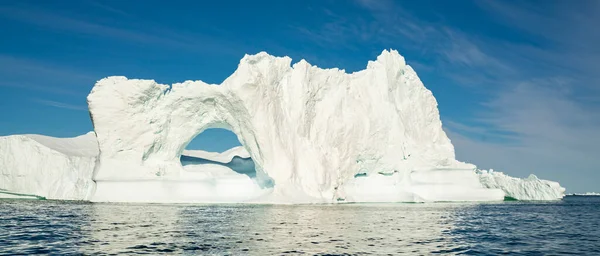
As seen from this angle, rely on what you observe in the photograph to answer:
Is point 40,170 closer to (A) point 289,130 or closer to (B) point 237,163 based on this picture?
(B) point 237,163

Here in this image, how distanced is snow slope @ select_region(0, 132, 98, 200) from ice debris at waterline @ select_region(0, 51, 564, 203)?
0.08 meters

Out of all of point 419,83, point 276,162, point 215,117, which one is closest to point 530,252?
point 276,162

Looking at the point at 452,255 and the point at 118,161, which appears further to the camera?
the point at 118,161

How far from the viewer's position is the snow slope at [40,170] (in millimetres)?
41750

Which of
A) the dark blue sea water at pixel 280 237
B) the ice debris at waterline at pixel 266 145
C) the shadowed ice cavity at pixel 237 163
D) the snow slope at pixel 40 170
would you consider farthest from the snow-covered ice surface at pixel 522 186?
the snow slope at pixel 40 170

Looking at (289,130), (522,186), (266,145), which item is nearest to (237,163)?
(289,130)

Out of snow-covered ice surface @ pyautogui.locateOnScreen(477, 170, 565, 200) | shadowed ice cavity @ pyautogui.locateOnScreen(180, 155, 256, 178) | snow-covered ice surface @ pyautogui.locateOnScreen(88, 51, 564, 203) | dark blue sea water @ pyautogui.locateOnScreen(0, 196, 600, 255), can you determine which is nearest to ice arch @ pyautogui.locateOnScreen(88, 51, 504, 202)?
snow-covered ice surface @ pyautogui.locateOnScreen(88, 51, 564, 203)

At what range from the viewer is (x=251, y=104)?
37031mm

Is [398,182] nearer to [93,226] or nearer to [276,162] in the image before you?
[276,162]

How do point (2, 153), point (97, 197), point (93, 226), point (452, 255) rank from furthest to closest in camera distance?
point (2, 153) < point (97, 197) < point (93, 226) < point (452, 255)

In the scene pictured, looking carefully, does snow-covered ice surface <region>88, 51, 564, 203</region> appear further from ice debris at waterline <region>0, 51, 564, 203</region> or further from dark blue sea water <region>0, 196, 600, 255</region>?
dark blue sea water <region>0, 196, 600, 255</region>

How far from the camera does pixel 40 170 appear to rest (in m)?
42.2

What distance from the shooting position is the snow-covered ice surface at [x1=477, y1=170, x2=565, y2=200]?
177 feet

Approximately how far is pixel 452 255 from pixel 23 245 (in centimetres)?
1056
